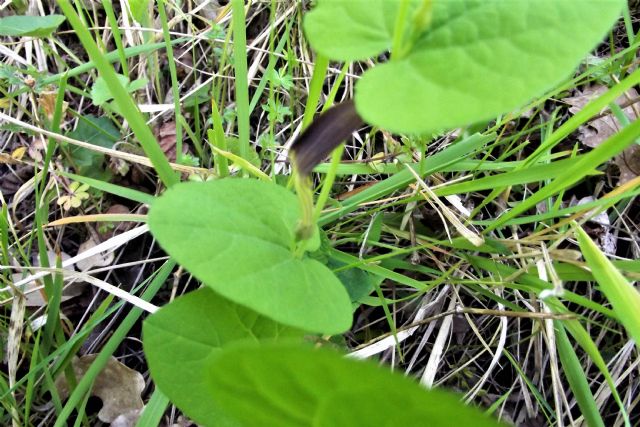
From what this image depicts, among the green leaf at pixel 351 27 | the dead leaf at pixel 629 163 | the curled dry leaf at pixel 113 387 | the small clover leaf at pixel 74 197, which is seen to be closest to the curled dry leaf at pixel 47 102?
the small clover leaf at pixel 74 197

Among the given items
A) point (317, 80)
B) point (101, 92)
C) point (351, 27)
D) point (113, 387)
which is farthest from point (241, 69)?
point (113, 387)

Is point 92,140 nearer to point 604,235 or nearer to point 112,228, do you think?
point 112,228

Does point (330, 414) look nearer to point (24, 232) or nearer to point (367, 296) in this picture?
point (367, 296)

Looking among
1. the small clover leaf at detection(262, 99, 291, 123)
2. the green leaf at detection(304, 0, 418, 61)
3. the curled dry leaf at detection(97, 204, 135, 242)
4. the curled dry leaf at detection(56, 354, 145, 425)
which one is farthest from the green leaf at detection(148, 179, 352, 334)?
the curled dry leaf at detection(97, 204, 135, 242)

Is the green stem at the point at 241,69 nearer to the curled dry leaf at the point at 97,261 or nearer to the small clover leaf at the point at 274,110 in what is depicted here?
the small clover leaf at the point at 274,110

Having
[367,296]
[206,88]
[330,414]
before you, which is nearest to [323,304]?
[330,414]

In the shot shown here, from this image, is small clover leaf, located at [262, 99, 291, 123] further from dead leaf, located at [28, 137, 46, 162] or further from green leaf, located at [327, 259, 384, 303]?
dead leaf, located at [28, 137, 46, 162]

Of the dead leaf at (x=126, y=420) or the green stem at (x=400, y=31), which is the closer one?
the green stem at (x=400, y=31)
